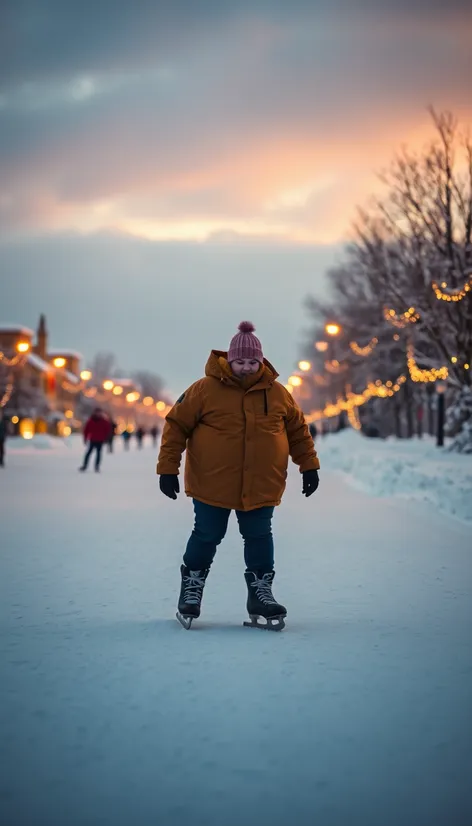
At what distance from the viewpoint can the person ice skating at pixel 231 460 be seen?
5.20 meters

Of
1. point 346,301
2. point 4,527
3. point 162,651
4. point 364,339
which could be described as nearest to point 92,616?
point 162,651

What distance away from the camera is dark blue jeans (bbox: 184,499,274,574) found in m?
5.25

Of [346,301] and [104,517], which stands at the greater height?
[346,301]

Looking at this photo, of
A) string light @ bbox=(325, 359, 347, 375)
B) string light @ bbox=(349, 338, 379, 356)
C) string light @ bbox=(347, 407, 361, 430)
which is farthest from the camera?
string light @ bbox=(347, 407, 361, 430)

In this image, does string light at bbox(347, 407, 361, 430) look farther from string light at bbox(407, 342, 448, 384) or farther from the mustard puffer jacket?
the mustard puffer jacket

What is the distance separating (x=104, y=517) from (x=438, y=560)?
212 inches

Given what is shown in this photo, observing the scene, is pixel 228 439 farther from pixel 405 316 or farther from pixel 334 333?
pixel 334 333

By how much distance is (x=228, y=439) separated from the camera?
5227mm

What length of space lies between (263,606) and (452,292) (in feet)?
57.8

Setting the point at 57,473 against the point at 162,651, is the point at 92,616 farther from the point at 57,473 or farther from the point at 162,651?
the point at 57,473

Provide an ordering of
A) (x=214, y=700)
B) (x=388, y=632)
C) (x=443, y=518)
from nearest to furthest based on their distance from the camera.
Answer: (x=214, y=700) → (x=388, y=632) → (x=443, y=518)

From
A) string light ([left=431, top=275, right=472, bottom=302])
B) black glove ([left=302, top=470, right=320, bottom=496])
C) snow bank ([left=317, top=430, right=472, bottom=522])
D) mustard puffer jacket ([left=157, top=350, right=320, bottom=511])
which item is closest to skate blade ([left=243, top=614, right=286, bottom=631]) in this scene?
mustard puffer jacket ([left=157, top=350, right=320, bottom=511])

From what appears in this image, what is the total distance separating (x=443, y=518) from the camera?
38.1ft

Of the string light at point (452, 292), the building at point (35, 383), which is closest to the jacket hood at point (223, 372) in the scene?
the string light at point (452, 292)
